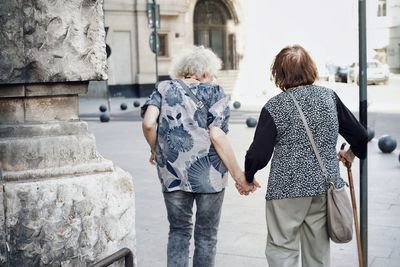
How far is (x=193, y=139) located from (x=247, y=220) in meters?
2.79

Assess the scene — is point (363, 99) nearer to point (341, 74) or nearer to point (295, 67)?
point (295, 67)

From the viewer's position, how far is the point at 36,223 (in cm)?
316

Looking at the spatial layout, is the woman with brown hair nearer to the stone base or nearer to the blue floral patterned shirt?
the blue floral patterned shirt

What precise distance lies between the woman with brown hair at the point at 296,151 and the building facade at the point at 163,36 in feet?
89.4

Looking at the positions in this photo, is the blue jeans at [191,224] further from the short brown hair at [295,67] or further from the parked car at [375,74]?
the parked car at [375,74]

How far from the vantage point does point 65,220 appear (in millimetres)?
3205

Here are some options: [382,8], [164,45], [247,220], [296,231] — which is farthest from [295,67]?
[382,8]

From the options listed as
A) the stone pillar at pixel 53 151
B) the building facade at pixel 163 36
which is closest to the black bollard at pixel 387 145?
the stone pillar at pixel 53 151

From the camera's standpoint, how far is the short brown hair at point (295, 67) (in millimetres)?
3773

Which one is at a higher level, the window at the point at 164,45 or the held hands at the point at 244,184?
the window at the point at 164,45

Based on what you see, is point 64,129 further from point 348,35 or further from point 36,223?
point 348,35

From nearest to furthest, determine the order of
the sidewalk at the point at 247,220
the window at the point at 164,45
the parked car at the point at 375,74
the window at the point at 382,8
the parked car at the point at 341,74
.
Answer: the sidewalk at the point at 247,220 → the window at the point at 164,45 → the parked car at the point at 375,74 → the parked car at the point at 341,74 → the window at the point at 382,8

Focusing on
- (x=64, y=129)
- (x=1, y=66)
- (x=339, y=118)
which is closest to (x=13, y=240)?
(x=64, y=129)

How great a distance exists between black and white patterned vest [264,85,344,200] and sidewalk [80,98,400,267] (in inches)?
65.4
